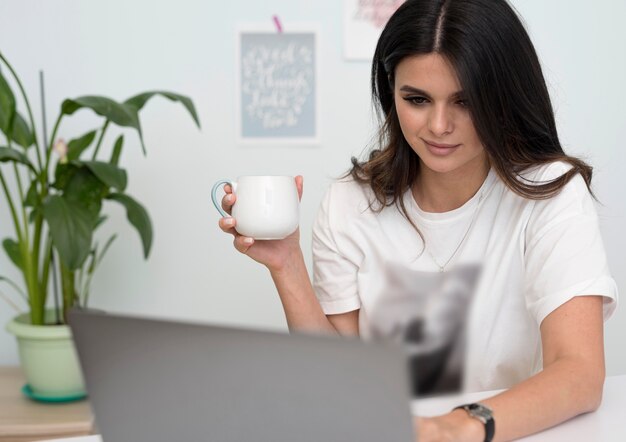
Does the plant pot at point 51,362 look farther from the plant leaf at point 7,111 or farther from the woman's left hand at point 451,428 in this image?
the woman's left hand at point 451,428

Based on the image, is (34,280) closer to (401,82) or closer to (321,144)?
(321,144)

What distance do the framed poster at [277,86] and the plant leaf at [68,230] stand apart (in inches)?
28.0

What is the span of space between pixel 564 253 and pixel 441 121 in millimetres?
286

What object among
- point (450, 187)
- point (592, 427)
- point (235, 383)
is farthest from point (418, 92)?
point (235, 383)

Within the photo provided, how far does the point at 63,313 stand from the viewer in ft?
6.26

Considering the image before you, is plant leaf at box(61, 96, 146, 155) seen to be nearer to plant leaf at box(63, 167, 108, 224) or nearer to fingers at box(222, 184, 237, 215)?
plant leaf at box(63, 167, 108, 224)

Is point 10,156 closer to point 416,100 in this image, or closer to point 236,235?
point 236,235

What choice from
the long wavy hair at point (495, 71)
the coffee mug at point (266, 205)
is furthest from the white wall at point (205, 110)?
the coffee mug at point (266, 205)

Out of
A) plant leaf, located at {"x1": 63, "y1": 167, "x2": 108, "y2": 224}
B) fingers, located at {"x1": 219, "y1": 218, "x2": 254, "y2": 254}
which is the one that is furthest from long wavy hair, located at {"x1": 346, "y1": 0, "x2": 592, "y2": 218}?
plant leaf, located at {"x1": 63, "y1": 167, "x2": 108, "y2": 224}

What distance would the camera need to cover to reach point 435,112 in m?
1.18

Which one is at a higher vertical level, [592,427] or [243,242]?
[243,242]

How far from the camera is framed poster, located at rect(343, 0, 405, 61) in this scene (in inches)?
87.8

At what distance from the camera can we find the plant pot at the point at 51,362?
180 centimetres

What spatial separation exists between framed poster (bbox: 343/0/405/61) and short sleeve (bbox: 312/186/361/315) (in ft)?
2.96
